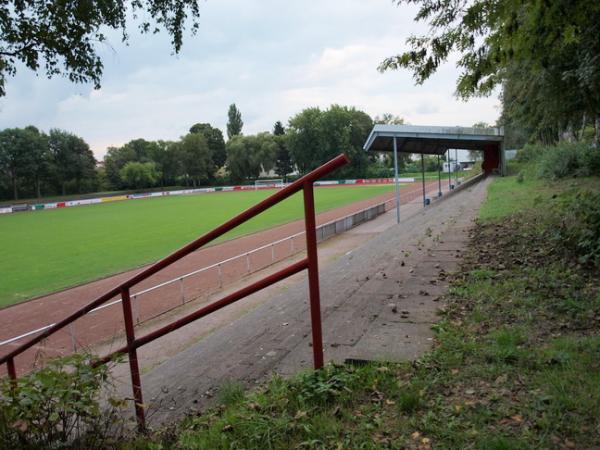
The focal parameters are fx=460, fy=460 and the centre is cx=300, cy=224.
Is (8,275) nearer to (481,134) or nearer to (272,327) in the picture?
(272,327)

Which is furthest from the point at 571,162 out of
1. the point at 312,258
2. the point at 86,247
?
the point at 86,247

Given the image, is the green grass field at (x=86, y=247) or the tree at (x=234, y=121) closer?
the green grass field at (x=86, y=247)

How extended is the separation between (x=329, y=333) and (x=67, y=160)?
90551mm

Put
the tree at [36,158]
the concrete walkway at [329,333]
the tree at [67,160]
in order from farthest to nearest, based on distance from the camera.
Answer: the tree at [67,160]
the tree at [36,158]
the concrete walkway at [329,333]

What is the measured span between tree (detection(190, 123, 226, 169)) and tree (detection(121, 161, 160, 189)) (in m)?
16.7

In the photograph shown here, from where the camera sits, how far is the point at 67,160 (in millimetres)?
83500

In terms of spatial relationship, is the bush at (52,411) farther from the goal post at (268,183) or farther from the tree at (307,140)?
the goal post at (268,183)

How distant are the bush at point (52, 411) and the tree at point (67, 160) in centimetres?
8889

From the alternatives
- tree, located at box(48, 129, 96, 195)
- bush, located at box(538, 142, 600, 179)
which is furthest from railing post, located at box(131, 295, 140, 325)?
tree, located at box(48, 129, 96, 195)

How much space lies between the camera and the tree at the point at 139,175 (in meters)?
89.6

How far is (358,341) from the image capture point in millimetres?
4059

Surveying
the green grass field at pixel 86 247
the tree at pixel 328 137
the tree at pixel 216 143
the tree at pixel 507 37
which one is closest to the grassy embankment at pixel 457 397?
the tree at pixel 507 37

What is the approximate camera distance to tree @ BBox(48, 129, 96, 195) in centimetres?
8262

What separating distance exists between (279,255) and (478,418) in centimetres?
1515
